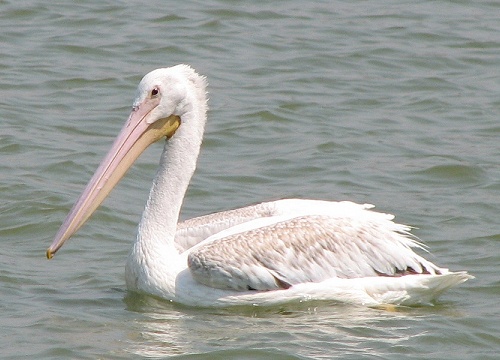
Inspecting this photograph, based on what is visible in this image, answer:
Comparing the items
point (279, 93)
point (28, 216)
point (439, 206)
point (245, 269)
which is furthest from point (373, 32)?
point (245, 269)

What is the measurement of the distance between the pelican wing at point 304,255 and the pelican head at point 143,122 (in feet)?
1.97

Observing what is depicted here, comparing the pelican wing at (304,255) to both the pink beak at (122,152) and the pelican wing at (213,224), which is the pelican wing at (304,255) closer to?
the pelican wing at (213,224)

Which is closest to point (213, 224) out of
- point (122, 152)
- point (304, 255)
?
point (304, 255)

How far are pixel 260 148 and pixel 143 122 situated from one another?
3.03m

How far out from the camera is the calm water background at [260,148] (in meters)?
6.48

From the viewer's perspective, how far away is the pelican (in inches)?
267

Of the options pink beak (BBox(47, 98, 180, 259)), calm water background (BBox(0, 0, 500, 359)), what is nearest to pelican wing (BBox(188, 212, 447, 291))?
calm water background (BBox(0, 0, 500, 359))

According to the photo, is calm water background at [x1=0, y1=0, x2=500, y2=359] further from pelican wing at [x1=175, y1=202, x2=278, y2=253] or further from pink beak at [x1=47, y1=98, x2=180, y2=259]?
pink beak at [x1=47, y1=98, x2=180, y2=259]

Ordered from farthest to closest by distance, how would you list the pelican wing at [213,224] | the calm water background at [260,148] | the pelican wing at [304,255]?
the pelican wing at [213,224]
the pelican wing at [304,255]
the calm water background at [260,148]

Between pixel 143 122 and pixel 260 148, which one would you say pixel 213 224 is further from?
pixel 260 148

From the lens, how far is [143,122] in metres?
6.90

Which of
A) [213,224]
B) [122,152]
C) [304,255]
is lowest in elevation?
[304,255]

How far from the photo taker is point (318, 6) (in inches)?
512

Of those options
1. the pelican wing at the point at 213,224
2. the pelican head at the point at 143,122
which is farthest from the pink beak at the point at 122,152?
the pelican wing at the point at 213,224
